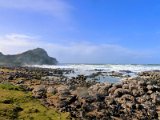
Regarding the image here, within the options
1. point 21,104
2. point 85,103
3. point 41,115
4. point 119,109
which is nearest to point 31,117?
point 41,115

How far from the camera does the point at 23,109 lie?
2747 centimetres

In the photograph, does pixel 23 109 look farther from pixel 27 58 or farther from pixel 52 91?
pixel 27 58

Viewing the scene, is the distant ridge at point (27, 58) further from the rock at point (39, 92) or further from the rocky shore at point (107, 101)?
the rocky shore at point (107, 101)

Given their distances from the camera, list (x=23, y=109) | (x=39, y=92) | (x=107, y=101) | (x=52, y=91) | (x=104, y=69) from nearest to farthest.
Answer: (x=23, y=109), (x=107, y=101), (x=39, y=92), (x=52, y=91), (x=104, y=69)

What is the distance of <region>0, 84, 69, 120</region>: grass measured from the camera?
2550cm

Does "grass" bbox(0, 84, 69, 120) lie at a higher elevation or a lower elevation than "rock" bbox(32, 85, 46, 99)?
lower

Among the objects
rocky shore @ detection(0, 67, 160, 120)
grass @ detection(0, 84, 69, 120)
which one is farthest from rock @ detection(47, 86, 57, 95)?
grass @ detection(0, 84, 69, 120)

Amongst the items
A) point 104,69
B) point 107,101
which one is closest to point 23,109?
point 107,101

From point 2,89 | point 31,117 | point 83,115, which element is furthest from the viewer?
point 2,89

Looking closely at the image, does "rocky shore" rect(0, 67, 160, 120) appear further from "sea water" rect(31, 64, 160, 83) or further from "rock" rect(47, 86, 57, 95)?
"sea water" rect(31, 64, 160, 83)

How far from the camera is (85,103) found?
3000 cm

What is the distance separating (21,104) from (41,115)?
3681 mm

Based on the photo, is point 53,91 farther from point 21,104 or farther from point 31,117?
point 31,117

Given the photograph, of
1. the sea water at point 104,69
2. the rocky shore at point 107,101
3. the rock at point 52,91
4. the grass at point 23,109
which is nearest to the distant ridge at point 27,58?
the sea water at point 104,69
